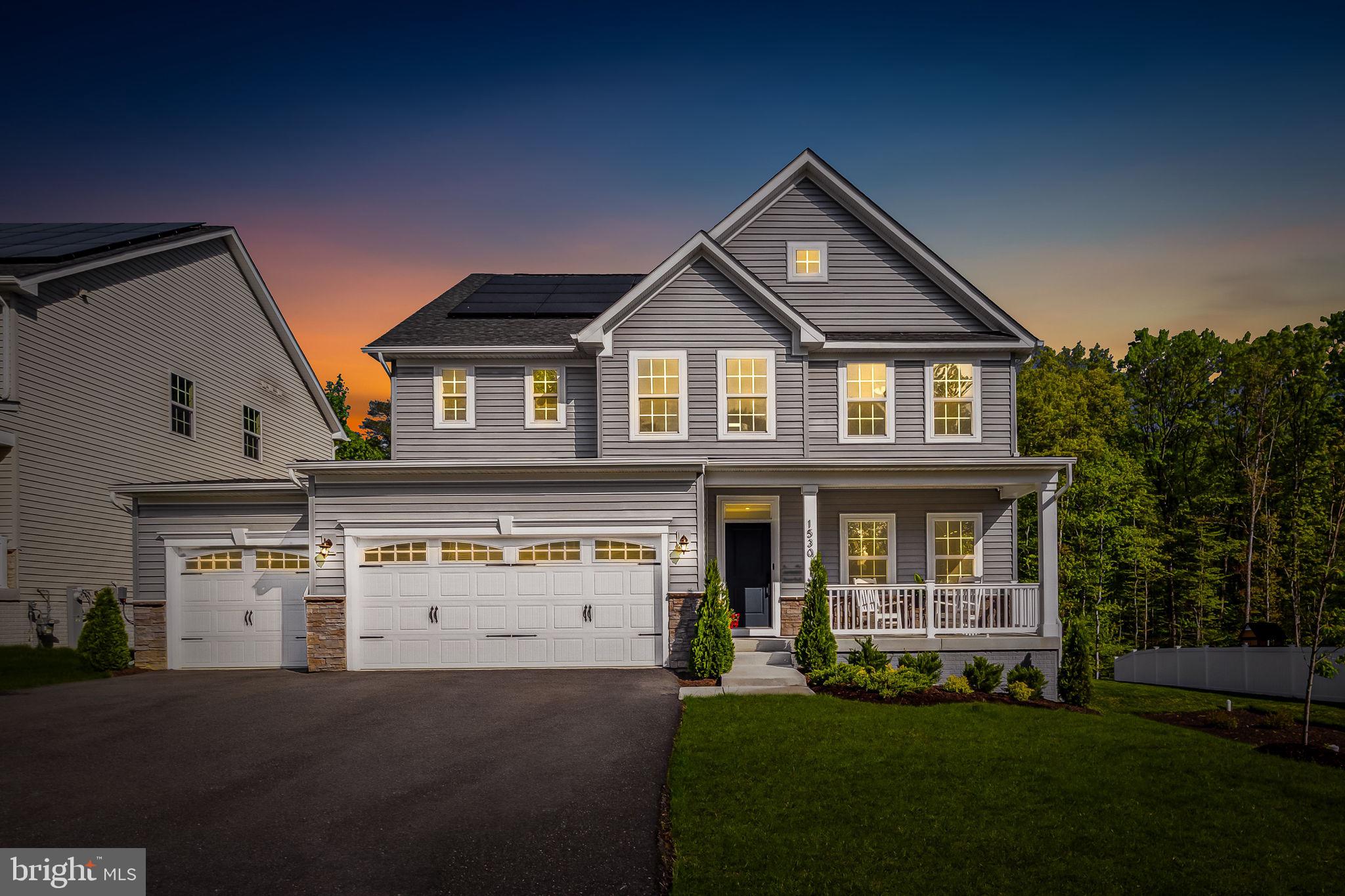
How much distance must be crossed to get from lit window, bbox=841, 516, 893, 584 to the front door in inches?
67.1

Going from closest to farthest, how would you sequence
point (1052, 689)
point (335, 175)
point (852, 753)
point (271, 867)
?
1. point (271, 867)
2. point (852, 753)
3. point (1052, 689)
4. point (335, 175)

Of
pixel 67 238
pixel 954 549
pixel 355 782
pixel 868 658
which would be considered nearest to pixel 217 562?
pixel 355 782

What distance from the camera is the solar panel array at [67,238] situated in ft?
57.6

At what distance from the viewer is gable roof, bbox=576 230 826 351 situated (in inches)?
674

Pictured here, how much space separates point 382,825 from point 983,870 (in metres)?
4.77

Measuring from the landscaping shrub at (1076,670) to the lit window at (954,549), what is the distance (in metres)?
3.14

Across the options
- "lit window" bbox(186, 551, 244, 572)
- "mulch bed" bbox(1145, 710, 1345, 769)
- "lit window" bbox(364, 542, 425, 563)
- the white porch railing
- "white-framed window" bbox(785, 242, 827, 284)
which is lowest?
"mulch bed" bbox(1145, 710, 1345, 769)

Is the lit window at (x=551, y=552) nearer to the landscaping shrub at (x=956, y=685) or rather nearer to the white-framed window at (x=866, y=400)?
the white-framed window at (x=866, y=400)

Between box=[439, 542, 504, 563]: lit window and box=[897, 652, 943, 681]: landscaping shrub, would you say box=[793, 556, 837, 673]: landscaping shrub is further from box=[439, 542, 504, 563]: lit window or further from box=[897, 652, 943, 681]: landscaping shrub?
box=[439, 542, 504, 563]: lit window

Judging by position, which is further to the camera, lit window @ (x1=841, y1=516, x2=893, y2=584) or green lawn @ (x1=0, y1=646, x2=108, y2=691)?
lit window @ (x1=841, y1=516, x2=893, y2=584)

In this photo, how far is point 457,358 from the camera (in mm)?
18406

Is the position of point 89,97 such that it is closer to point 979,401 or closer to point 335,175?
point 335,175

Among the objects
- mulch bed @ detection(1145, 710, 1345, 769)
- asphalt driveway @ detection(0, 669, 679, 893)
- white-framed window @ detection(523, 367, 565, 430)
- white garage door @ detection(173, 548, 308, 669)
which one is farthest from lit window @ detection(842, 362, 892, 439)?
white garage door @ detection(173, 548, 308, 669)

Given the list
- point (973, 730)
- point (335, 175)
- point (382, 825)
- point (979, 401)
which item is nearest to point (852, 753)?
point (973, 730)
